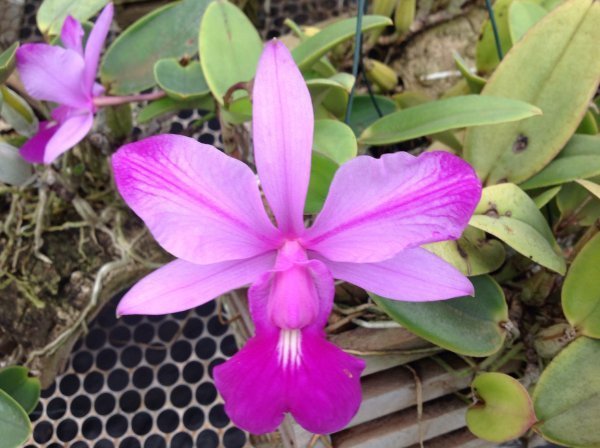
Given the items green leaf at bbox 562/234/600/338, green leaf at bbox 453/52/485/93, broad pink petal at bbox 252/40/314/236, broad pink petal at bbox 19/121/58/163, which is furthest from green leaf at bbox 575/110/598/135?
broad pink petal at bbox 19/121/58/163

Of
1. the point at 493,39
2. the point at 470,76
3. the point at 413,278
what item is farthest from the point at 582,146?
the point at 413,278

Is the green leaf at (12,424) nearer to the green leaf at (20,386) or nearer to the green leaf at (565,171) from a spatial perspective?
the green leaf at (20,386)

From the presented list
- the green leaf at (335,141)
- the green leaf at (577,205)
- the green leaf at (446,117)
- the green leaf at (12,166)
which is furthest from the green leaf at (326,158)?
the green leaf at (12,166)

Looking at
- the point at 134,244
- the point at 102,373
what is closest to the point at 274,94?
the point at 134,244

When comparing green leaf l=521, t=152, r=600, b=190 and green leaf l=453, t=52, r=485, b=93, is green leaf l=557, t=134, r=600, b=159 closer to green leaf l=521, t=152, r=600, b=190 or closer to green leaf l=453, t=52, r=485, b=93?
green leaf l=521, t=152, r=600, b=190

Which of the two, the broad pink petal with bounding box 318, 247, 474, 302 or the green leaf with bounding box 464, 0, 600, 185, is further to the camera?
the green leaf with bounding box 464, 0, 600, 185

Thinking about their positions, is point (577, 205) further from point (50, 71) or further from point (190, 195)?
point (50, 71)
